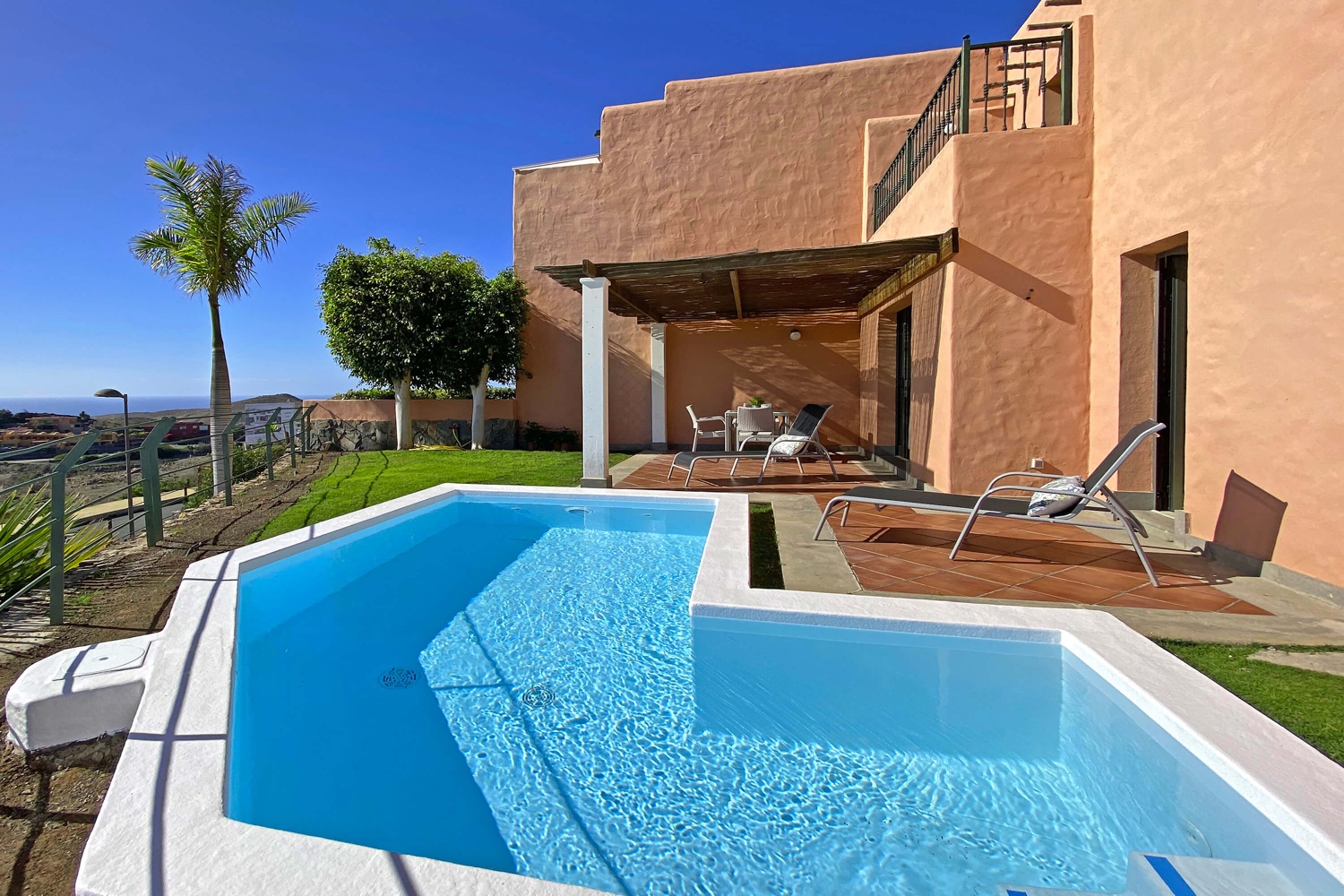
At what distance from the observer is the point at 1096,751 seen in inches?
92.7

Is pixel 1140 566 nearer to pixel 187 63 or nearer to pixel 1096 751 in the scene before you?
pixel 1096 751

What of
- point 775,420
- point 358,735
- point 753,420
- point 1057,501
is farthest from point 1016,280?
point 358,735

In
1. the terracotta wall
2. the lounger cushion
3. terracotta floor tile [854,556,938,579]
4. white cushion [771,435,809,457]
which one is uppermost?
the terracotta wall

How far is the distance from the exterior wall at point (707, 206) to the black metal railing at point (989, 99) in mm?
1367

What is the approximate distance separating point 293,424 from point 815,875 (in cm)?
1211


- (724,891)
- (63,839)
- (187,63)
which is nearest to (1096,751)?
(724,891)

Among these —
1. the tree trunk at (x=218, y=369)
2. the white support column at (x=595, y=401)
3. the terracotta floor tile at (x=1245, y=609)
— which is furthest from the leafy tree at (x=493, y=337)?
the terracotta floor tile at (x=1245, y=609)

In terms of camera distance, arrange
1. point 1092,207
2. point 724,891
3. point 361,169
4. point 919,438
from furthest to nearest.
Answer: point 361,169 → point 919,438 → point 1092,207 → point 724,891

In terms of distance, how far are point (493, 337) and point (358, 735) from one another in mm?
11257

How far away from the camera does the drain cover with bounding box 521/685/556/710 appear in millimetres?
2785

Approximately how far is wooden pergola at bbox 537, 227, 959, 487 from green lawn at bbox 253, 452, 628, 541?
1.59 metres

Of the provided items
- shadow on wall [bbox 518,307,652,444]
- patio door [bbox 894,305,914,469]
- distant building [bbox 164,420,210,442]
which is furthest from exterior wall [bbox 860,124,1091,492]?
distant building [bbox 164,420,210,442]

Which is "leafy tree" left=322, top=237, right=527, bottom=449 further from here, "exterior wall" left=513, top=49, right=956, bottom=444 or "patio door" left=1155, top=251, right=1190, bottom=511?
"patio door" left=1155, top=251, right=1190, bottom=511

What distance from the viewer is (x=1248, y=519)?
4.13m
